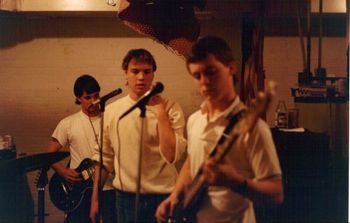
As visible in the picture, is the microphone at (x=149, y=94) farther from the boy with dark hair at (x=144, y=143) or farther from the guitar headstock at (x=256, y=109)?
the guitar headstock at (x=256, y=109)

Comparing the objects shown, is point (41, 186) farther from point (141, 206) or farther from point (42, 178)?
point (141, 206)

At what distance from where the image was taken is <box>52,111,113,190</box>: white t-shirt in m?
3.01

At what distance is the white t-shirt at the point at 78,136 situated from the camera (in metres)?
3.01

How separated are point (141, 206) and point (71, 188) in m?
0.73

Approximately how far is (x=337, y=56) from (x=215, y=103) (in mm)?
1027

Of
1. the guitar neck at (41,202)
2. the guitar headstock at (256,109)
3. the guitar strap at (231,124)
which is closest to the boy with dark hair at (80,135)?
the guitar neck at (41,202)

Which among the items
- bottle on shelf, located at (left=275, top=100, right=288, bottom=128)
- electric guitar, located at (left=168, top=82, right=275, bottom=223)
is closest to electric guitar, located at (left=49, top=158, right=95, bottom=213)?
electric guitar, located at (left=168, top=82, right=275, bottom=223)

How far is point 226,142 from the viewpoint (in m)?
2.15

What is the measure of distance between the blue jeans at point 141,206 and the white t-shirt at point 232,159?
12.3 inches

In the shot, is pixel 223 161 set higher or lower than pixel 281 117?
lower

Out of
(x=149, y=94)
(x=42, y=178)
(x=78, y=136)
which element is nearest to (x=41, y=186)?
(x=42, y=178)

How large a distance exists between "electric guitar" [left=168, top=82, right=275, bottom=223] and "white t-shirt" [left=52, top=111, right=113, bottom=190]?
841 mm

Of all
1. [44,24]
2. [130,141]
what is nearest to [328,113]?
[130,141]

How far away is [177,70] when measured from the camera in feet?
11.1
